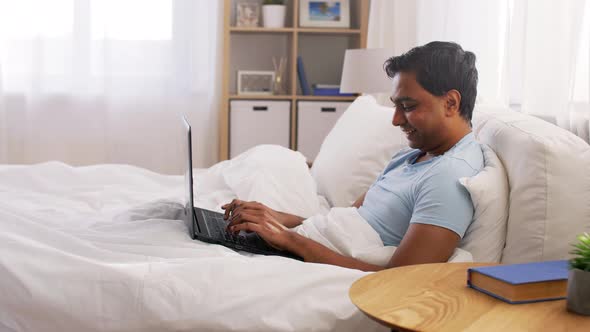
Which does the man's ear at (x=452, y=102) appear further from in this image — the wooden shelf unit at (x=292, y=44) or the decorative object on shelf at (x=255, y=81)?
the decorative object on shelf at (x=255, y=81)

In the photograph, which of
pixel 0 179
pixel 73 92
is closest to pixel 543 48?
pixel 0 179

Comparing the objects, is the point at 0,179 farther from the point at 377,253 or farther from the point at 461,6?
the point at 461,6

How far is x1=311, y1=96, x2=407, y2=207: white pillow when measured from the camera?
7.57 feet

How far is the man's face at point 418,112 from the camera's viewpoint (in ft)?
5.33

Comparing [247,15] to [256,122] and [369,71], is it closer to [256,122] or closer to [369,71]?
[256,122]

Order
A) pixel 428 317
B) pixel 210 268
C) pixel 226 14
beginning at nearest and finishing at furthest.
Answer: pixel 428 317
pixel 210 268
pixel 226 14

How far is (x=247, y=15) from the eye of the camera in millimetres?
4371

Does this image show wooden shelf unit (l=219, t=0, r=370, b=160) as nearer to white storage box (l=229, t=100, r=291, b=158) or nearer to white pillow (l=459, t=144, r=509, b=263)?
white storage box (l=229, t=100, r=291, b=158)

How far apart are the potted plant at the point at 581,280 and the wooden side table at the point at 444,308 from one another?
2cm

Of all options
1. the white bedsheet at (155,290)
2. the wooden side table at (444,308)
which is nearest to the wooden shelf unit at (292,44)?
the white bedsheet at (155,290)

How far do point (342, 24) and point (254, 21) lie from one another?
51cm

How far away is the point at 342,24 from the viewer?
4.32 m

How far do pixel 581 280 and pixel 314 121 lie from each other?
10.8ft

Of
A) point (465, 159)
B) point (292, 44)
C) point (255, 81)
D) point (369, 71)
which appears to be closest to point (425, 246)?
point (465, 159)
